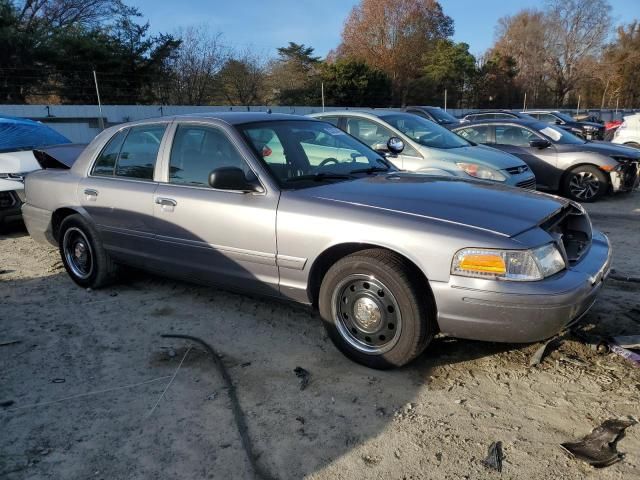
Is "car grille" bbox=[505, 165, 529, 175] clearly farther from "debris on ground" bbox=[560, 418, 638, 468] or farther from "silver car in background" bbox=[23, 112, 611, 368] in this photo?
"debris on ground" bbox=[560, 418, 638, 468]

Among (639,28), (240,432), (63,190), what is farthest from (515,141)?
(639,28)

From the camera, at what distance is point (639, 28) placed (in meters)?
59.5

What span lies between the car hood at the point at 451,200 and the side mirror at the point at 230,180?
1.21 feet

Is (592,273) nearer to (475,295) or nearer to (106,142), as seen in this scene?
(475,295)

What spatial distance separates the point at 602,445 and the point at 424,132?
5659mm

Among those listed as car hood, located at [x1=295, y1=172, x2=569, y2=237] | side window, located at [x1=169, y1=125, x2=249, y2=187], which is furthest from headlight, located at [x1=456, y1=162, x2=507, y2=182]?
side window, located at [x1=169, y1=125, x2=249, y2=187]

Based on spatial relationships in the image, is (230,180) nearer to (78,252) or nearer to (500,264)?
(500,264)

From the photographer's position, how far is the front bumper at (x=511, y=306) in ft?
9.24

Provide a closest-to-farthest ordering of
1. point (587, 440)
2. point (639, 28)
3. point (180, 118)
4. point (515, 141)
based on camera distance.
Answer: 1. point (587, 440)
2. point (180, 118)
3. point (515, 141)
4. point (639, 28)

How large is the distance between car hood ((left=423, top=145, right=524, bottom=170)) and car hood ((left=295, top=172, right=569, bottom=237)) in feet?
10.0

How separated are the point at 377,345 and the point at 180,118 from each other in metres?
2.46

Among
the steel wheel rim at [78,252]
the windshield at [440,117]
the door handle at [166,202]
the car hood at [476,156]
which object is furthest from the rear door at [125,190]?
the windshield at [440,117]

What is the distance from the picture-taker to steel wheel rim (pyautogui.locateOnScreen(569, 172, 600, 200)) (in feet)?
29.3

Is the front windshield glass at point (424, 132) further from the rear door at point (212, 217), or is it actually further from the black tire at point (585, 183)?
the rear door at point (212, 217)
